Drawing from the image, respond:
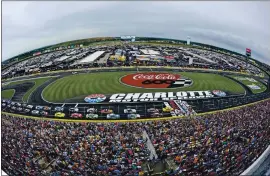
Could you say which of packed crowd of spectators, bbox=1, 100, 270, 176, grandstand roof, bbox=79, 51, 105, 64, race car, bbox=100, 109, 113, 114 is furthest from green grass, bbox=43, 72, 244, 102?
packed crowd of spectators, bbox=1, 100, 270, 176

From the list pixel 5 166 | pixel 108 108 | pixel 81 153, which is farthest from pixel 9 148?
pixel 108 108

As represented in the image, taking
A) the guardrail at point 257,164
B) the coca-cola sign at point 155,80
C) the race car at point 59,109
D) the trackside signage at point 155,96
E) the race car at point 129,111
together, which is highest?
the coca-cola sign at point 155,80

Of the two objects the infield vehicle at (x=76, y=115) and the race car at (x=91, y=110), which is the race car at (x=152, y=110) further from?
the infield vehicle at (x=76, y=115)

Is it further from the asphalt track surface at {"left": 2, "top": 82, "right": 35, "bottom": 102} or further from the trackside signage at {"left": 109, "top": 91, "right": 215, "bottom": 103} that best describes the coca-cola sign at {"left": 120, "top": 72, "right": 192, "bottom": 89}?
the asphalt track surface at {"left": 2, "top": 82, "right": 35, "bottom": 102}

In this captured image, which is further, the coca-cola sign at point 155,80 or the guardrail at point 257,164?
the coca-cola sign at point 155,80

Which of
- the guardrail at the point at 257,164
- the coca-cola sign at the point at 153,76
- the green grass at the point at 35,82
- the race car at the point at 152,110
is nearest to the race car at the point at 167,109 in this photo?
the race car at the point at 152,110

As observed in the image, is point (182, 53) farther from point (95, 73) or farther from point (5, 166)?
point (5, 166)
